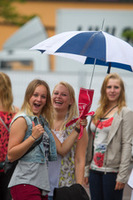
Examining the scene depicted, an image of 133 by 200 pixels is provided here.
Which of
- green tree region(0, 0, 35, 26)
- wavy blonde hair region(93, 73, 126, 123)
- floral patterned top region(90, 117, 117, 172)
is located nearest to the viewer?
floral patterned top region(90, 117, 117, 172)

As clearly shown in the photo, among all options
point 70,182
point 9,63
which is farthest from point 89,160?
point 9,63

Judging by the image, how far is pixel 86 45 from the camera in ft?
12.4

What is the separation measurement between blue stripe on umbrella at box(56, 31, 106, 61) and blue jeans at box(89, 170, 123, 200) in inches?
63.8

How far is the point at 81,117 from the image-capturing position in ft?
13.0

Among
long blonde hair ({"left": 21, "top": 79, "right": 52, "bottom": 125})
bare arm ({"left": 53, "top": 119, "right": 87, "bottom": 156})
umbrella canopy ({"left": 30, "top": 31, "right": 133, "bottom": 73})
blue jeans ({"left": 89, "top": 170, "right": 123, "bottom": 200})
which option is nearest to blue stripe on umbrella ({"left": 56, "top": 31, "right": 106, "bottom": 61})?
umbrella canopy ({"left": 30, "top": 31, "right": 133, "bottom": 73})

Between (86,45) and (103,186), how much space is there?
5.80 ft

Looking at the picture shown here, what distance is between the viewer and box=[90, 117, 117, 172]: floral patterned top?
4.76 metres

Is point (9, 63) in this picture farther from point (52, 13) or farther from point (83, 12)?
point (52, 13)

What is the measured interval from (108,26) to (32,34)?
7.44 feet

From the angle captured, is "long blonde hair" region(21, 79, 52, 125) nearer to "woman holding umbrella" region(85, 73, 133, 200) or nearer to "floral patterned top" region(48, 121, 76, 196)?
"floral patterned top" region(48, 121, 76, 196)

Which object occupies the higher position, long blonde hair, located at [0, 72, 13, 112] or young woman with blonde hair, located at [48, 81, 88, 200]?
long blonde hair, located at [0, 72, 13, 112]

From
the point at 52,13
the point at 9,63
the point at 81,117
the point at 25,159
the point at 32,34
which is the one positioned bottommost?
the point at 25,159

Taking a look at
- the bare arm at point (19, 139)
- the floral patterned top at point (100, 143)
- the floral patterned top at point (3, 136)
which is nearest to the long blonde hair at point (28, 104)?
the bare arm at point (19, 139)

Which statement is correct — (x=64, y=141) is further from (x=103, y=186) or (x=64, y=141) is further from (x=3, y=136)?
(x=103, y=186)
